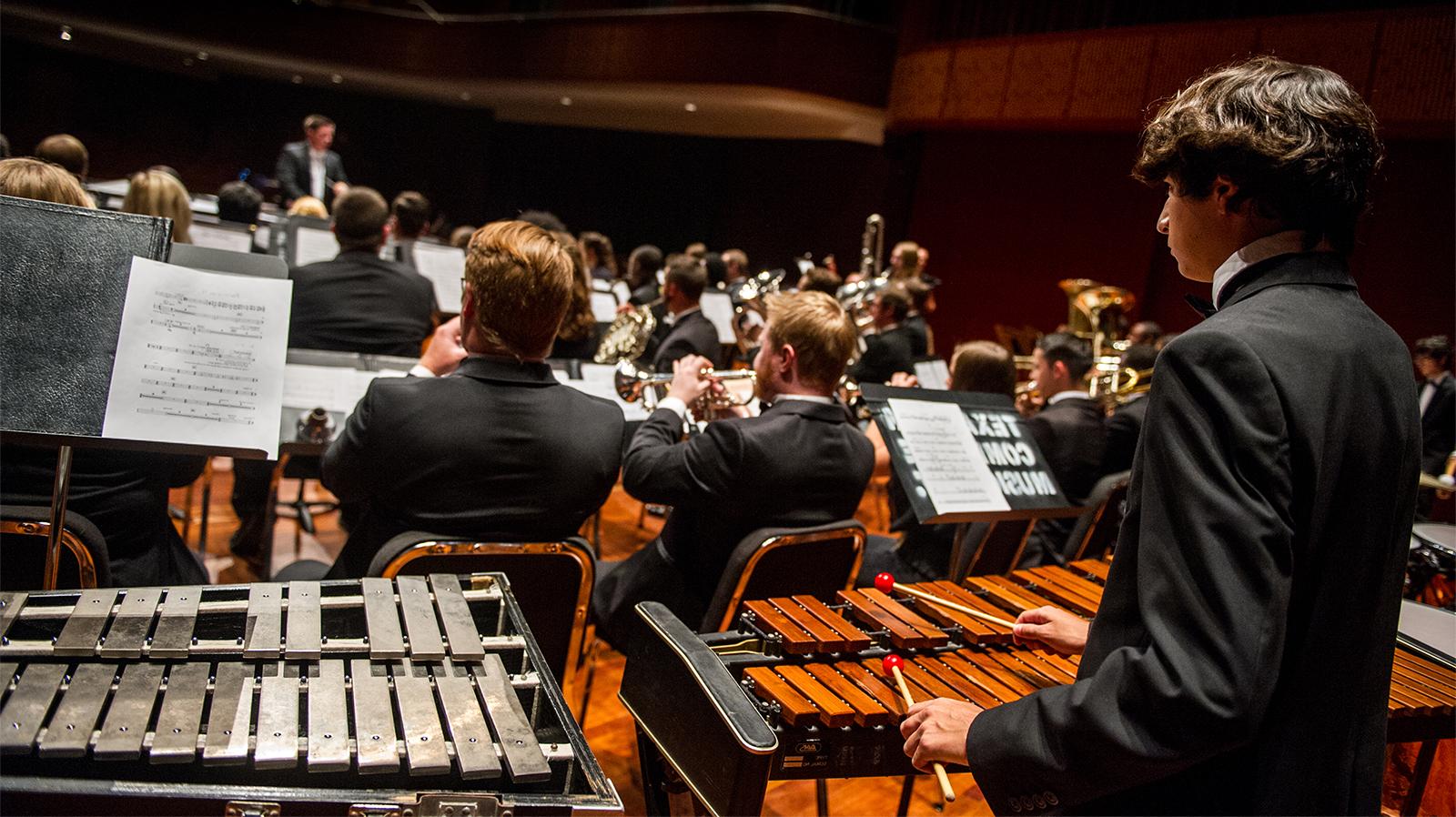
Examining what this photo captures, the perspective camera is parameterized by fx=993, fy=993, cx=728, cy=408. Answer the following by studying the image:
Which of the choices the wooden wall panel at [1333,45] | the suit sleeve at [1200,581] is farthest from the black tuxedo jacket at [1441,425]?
the suit sleeve at [1200,581]

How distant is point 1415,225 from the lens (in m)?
7.56

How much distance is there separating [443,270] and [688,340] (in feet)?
4.66

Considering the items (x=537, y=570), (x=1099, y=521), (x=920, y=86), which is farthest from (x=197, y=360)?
(x=920, y=86)

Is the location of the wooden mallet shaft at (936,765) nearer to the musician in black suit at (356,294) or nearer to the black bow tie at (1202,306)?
the black bow tie at (1202,306)

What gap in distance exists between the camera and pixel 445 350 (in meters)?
2.85

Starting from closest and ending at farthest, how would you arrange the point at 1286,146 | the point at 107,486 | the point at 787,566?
the point at 1286,146
the point at 107,486
the point at 787,566

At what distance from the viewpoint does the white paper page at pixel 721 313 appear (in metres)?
7.37

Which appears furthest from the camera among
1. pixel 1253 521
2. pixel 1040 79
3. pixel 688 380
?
pixel 1040 79

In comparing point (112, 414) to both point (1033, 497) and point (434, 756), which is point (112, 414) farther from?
point (1033, 497)

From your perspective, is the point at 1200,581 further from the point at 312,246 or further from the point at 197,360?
the point at 312,246

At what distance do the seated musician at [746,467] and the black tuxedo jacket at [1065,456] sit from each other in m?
1.14

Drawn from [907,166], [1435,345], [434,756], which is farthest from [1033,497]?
[907,166]

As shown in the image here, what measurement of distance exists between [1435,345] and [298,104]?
50.6 ft

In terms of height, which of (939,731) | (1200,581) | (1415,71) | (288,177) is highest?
(1415,71)
